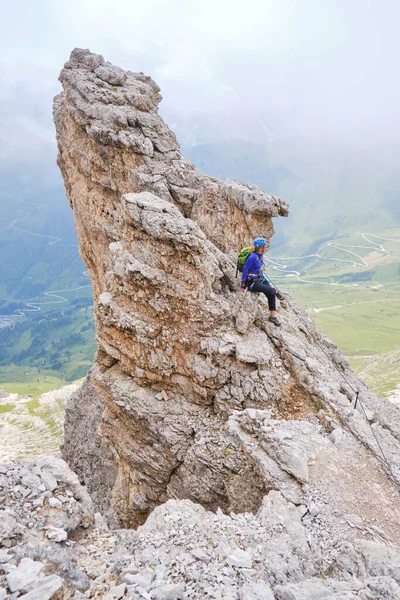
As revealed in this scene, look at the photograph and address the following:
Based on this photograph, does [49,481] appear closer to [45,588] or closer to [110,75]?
[45,588]

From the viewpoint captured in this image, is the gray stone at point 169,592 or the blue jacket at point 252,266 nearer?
the gray stone at point 169,592

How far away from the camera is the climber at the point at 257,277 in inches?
895

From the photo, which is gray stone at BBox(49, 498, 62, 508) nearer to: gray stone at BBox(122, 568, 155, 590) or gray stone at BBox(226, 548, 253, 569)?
gray stone at BBox(122, 568, 155, 590)

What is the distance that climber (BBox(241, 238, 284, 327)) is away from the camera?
22733 mm

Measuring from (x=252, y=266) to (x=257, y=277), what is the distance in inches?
35.7

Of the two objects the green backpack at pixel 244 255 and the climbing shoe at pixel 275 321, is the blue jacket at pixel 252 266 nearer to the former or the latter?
the green backpack at pixel 244 255

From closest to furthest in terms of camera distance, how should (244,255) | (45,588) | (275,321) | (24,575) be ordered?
1. (45,588)
2. (24,575)
3. (244,255)
4. (275,321)

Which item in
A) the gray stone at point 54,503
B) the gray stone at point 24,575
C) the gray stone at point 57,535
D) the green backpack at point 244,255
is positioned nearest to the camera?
the gray stone at point 24,575

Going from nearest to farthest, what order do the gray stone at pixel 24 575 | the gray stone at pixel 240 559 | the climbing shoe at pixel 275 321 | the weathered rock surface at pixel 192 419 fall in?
1. the gray stone at pixel 24 575
2. the gray stone at pixel 240 559
3. the weathered rock surface at pixel 192 419
4. the climbing shoe at pixel 275 321

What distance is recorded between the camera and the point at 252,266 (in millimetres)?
23266

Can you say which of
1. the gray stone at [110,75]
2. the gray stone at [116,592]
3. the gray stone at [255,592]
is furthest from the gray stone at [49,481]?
the gray stone at [110,75]

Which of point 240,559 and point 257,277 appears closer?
point 240,559

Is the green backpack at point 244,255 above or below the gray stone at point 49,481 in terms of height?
above

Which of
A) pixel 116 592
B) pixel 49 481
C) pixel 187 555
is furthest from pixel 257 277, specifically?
pixel 116 592
